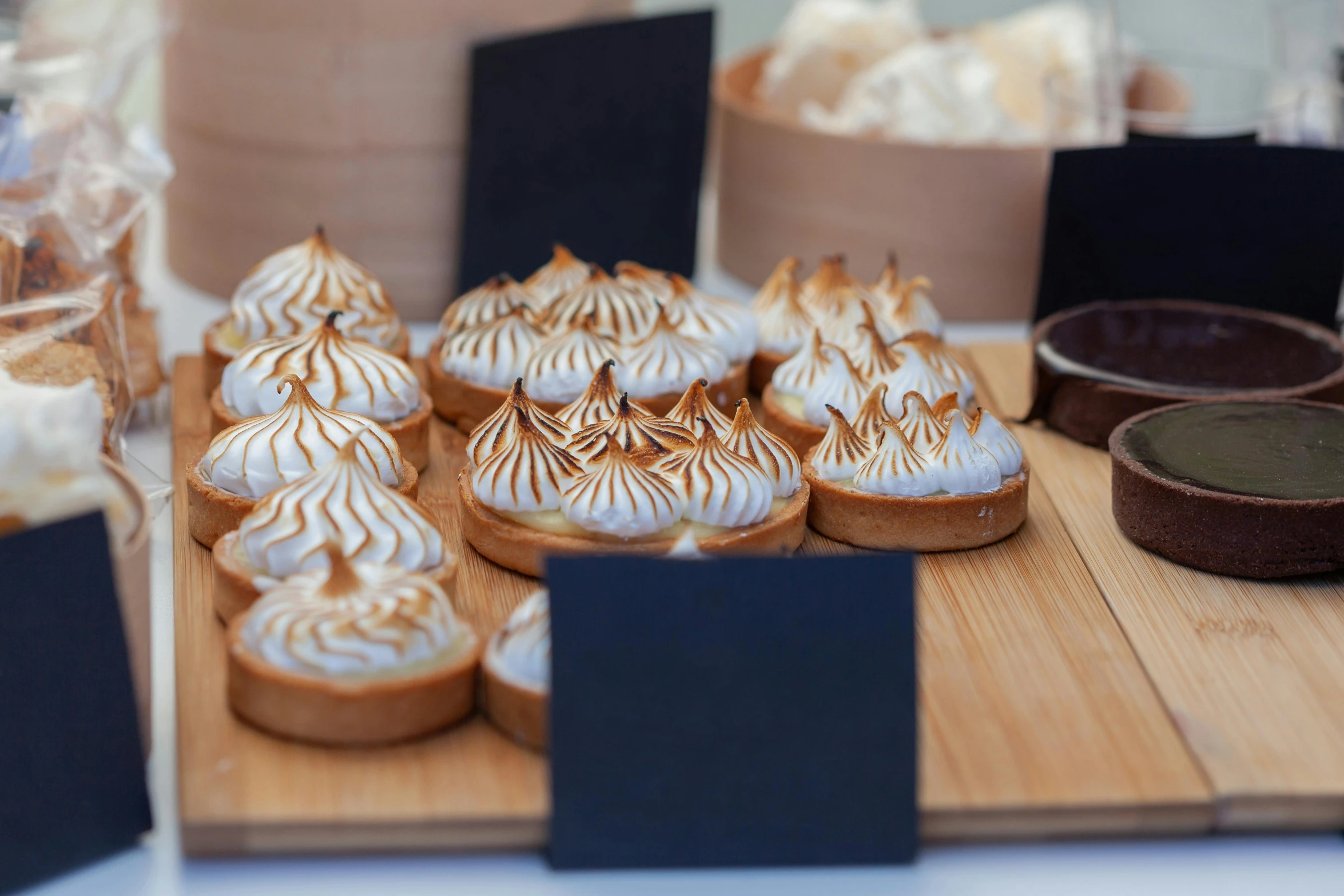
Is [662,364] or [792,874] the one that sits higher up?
[662,364]

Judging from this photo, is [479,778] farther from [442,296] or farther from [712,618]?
[442,296]

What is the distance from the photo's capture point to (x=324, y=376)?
6.95 feet

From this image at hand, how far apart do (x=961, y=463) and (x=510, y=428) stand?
0.60 m

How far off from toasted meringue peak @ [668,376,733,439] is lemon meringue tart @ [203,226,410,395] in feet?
1.85

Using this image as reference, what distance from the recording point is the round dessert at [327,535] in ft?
5.70

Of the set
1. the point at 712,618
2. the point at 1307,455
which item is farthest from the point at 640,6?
the point at 712,618

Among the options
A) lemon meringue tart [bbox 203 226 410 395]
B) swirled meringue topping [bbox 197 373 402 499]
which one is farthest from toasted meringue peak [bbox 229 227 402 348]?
swirled meringue topping [bbox 197 373 402 499]

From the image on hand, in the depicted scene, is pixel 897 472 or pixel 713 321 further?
pixel 713 321

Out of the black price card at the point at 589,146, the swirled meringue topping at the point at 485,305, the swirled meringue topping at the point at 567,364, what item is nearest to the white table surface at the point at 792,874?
the swirled meringue topping at the point at 567,364

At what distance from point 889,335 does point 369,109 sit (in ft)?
3.34

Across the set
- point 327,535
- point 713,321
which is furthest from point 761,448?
point 327,535

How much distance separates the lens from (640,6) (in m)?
4.43

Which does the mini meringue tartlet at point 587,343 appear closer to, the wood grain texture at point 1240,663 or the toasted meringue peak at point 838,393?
the toasted meringue peak at point 838,393

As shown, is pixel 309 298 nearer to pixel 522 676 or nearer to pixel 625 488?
pixel 625 488
